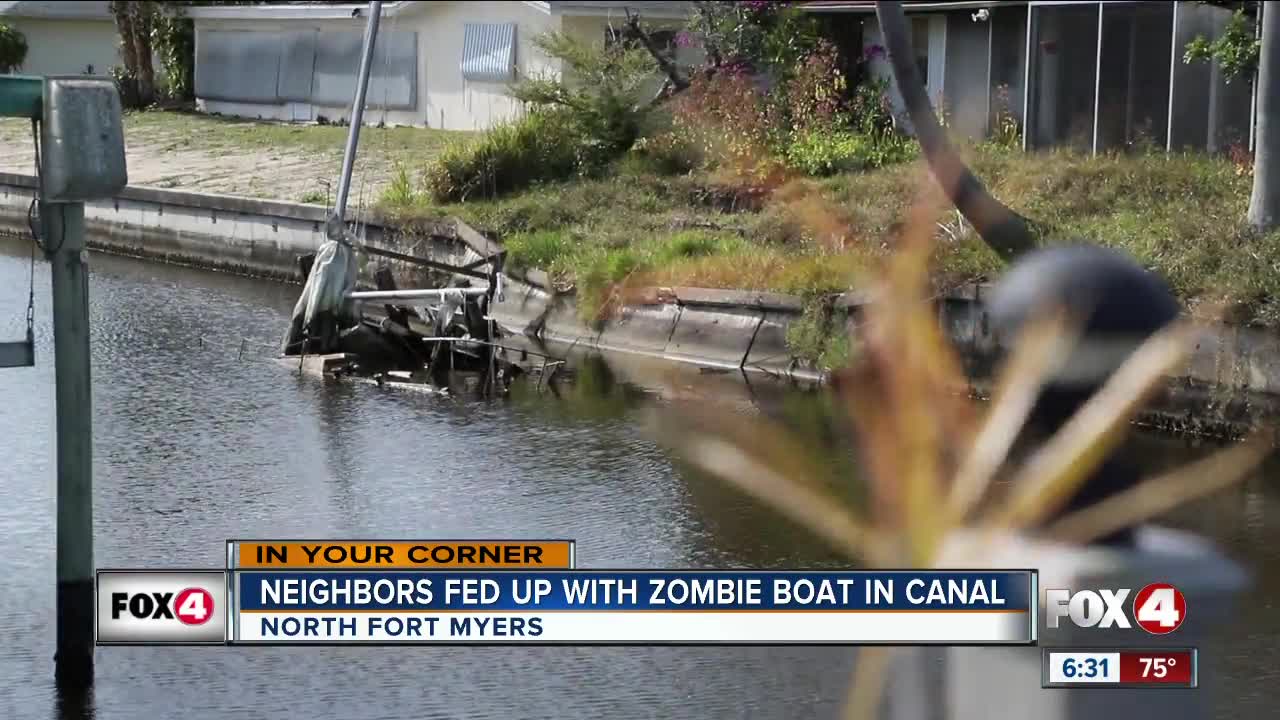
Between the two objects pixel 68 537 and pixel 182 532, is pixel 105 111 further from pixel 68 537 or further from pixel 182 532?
pixel 182 532

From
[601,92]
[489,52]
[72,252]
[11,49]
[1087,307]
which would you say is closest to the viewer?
[1087,307]

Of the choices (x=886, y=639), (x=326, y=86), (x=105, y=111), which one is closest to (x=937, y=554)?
(x=886, y=639)

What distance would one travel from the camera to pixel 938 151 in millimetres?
8750

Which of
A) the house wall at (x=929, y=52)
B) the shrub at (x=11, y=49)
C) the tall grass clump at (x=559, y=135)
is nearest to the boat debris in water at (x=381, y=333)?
the tall grass clump at (x=559, y=135)

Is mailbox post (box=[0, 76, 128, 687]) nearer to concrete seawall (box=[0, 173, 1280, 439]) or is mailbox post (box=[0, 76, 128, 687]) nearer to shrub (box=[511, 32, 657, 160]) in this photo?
concrete seawall (box=[0, 173, 1280, 439])

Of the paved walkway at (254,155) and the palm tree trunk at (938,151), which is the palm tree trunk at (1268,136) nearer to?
the palm tree trunk at (938,151)

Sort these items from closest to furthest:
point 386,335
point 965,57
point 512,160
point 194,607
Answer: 1. point 194,607
2. point 386,335
3. point 512,160
4. point 965,57

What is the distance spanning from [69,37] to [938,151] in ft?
167

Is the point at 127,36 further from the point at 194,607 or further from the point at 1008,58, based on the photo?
the point at 194,607

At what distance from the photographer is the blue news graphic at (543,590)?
7215 mm

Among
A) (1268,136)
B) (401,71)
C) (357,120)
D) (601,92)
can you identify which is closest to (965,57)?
(601,92)

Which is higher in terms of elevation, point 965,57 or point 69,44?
point 69,44

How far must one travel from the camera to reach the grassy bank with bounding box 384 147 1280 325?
17.9m

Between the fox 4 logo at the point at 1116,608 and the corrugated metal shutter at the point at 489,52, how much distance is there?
32.8 m
